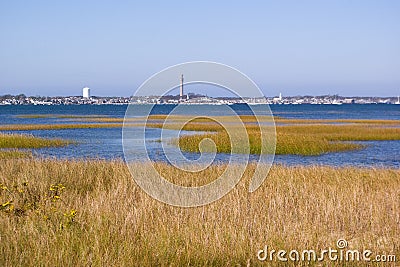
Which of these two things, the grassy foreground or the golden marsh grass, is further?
the golden marsh grass

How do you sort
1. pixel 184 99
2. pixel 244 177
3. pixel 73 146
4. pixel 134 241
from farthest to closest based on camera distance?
pixel 73 146, pixel 244 177, pixel 184 99, pixel 134 241

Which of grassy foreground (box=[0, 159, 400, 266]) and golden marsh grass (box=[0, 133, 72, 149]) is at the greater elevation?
grassy foreground (box=[0, 159, 400, 266])

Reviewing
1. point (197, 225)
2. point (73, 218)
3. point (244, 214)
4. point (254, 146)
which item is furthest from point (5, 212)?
point (254, 146)

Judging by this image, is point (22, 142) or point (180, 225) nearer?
point (180, 225)

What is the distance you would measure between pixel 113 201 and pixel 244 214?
2.55 m

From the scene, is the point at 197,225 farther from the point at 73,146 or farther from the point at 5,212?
the point at 73,146

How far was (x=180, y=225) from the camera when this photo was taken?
26.9 ft

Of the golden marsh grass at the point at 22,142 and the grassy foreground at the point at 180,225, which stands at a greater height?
the grassy foreground at the point at 180,225

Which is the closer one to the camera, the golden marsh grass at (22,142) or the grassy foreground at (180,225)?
the grassy foreground at (180,225)

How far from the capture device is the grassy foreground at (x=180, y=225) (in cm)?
675

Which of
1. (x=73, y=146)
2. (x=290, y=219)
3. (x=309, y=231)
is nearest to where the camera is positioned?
(x=309, y=231)

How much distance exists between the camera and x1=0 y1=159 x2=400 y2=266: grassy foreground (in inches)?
266

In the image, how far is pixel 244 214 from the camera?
29.9ft

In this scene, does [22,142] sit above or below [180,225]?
below
